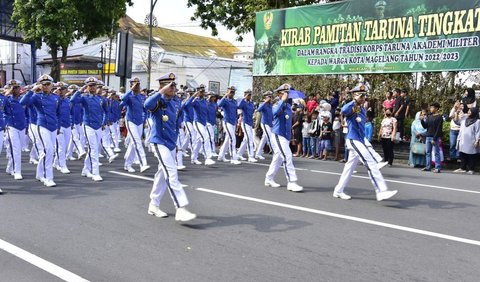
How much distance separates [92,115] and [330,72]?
36.2ft

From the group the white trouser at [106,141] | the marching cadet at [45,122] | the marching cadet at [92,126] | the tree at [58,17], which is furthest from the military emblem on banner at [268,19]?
the marching cadet at [45,122]

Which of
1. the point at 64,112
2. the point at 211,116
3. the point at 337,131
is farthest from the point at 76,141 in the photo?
the point at 337,131

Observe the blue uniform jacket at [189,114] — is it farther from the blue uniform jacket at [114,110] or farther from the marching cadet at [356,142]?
the marching cadet at [356,142]

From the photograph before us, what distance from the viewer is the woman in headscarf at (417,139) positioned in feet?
48.9

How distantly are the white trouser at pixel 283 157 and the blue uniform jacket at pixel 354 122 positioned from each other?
1.35m

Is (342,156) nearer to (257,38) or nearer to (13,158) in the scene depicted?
(257,38)

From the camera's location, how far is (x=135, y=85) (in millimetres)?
11438

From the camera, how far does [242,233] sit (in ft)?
21.5

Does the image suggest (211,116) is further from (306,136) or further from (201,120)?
(306,136)

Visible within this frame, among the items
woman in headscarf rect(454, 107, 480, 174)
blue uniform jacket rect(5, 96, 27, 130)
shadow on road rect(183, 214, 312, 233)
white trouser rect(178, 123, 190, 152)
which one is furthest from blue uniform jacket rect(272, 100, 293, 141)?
woman in headscarf rect(454, 107, 480, 174)

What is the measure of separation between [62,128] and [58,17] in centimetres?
1466

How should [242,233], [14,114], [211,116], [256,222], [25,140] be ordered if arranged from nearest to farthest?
[242,233] → [256,222] → [14,114] → [211,116] → [25,140]

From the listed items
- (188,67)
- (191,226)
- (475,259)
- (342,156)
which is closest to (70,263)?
(191,226)

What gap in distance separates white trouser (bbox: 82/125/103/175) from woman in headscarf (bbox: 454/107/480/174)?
9.40 metres
